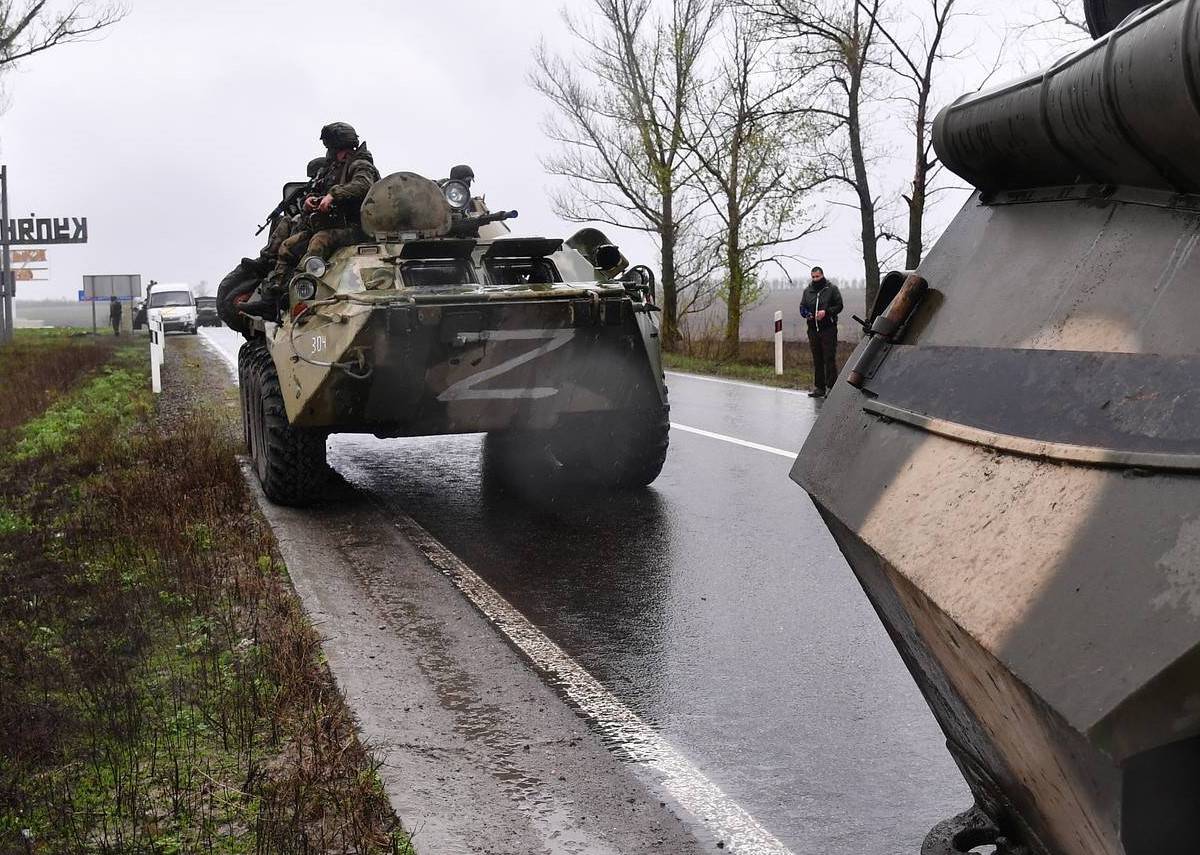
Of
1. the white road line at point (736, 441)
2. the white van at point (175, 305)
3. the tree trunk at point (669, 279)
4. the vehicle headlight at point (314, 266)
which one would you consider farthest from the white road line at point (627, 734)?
the white van at point (175, 305)

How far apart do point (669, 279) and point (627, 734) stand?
90.9 ft

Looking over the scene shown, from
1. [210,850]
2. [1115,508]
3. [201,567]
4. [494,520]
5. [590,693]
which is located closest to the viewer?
[1115,508]

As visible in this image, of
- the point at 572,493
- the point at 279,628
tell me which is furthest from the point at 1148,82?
the point at 572,493

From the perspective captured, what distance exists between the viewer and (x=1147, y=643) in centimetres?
177

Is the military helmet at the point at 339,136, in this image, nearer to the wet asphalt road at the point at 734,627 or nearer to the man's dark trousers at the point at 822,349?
the wet asphalt road at the point at 734,627

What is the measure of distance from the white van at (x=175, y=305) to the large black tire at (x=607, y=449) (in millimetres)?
37842

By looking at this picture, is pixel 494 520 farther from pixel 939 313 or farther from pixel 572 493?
pixel 939 313

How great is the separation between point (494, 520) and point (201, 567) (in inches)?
86.8

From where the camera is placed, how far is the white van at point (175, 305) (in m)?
46.6

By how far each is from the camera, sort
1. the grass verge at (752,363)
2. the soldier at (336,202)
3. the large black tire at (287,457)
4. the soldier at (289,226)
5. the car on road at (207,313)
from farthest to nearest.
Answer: the car on road at (207,313), the grass verge at (752,363), the soldier at (289,226), the soldier at (336,202), the large black tire at (287,457)

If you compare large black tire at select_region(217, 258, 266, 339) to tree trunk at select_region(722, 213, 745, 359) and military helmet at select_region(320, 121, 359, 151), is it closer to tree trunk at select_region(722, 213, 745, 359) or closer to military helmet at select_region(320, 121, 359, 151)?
military helmet at select_region(320, 121, 359, 151)

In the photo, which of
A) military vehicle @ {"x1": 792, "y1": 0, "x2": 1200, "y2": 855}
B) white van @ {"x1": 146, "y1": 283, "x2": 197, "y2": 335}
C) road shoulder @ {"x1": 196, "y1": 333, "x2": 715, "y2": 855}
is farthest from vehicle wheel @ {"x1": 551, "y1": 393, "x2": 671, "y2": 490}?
white van @ {"x1": 146, "y1": 283, "x2": 197, "y2": 335}

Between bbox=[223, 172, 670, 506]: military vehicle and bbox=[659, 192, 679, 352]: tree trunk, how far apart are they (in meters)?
21.2

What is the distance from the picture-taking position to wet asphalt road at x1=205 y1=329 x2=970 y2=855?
163 inches
